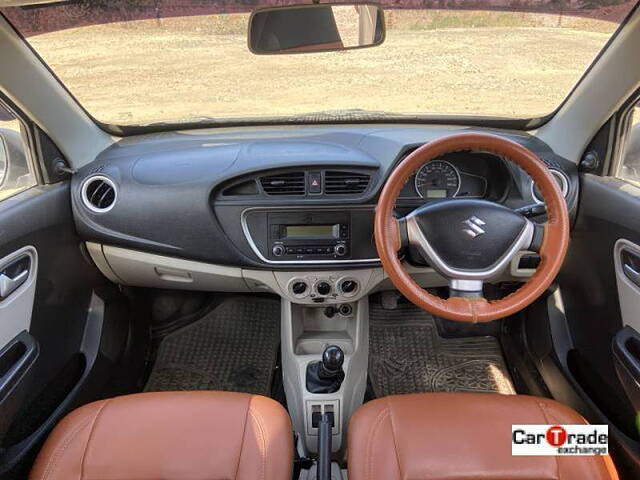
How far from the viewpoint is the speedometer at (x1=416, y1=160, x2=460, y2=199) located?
6.98 feet

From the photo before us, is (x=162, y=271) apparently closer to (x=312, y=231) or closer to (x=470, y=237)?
(x=312, y=231)

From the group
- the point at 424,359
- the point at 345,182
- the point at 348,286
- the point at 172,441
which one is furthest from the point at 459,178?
the point at 172,441

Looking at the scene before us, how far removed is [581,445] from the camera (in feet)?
5.10

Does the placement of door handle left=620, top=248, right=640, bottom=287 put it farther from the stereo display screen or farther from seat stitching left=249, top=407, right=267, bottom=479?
seat stitching left=249, top=407, right=267, bottom=479

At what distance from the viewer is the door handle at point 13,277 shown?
1744 mm

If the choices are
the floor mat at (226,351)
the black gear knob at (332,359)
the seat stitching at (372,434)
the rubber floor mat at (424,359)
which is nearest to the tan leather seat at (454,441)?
the seat stitching at (372,434)

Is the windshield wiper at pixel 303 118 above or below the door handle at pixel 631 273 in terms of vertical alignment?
above

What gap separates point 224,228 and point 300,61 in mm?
1110

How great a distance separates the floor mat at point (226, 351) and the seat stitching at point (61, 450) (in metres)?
1.14

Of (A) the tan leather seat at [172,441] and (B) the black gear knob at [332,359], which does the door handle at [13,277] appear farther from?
(B) the black gear knob at [332,359]

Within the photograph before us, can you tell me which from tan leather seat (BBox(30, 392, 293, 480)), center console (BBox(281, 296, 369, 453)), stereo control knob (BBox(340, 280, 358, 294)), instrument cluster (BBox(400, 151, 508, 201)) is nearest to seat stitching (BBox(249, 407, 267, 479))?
tan leather seat (BBox(30, 392, 293, 480))

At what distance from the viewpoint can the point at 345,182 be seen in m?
2.09

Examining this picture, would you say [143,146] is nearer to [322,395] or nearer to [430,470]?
[322,395]

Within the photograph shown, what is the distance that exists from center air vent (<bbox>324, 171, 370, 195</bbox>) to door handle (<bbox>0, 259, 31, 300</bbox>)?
3.48 feet
